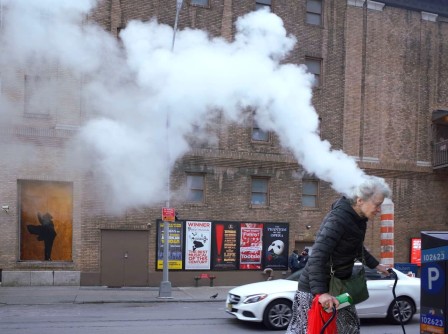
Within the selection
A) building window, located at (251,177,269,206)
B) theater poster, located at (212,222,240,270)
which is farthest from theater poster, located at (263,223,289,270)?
theater poster, located at (212,222,240,270)

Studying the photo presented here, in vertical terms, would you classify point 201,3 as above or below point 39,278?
above

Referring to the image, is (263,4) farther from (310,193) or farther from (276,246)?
(276,246)

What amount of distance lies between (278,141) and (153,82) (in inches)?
208

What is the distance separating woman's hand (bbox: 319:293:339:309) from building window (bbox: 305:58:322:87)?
49.4 feet

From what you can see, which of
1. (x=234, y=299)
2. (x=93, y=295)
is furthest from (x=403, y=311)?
(x=93, y=295)

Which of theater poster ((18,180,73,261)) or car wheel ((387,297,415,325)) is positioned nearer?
car wheel ((387,297,415,325))

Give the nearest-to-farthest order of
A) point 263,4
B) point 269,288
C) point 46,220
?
point 269,288 < point 46,220 < point 263,4

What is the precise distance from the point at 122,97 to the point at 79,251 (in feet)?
15.7

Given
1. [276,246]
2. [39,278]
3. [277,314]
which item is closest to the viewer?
[277,314]

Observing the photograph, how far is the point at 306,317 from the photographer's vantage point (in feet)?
12.3

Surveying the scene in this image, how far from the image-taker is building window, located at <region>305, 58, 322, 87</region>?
17.5m

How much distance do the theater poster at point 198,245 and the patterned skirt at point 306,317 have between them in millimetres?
12222

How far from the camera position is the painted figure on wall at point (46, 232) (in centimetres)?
1486

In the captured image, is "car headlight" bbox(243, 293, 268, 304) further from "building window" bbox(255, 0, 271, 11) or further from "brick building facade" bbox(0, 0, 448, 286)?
"building window" bbox(255, 0, 271, 11)
